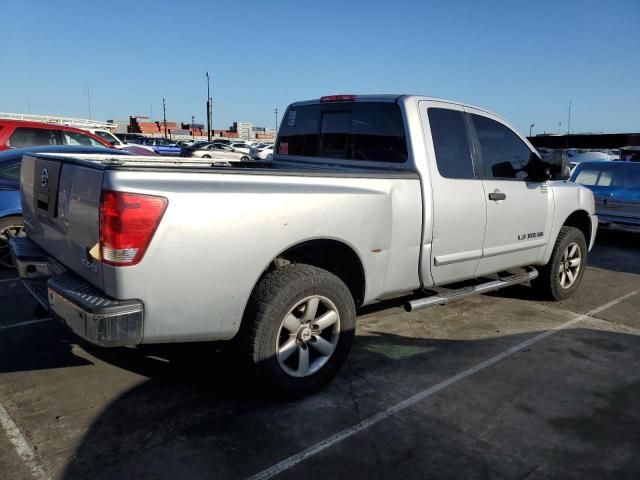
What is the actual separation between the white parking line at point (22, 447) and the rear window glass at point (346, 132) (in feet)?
9.65

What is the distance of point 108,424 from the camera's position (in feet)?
9.96

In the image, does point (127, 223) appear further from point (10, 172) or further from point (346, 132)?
point (10, 172)

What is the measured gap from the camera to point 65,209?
10.00 feet

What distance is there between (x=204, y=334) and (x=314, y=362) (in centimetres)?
84

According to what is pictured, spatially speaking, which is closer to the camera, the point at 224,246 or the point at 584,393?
the point at 224,246

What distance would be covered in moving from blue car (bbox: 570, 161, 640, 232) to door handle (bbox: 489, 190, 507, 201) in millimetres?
5877

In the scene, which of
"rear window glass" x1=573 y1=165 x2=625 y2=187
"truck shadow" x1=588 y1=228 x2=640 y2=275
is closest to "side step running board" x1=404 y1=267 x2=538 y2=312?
"truck shadow" x1=588 y1=228 x2=640 y2=275

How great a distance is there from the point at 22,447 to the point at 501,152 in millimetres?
4145

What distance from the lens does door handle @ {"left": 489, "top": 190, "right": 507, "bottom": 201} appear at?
174 inches

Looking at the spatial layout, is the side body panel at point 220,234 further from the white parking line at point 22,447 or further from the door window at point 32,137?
the door window at point 32,137

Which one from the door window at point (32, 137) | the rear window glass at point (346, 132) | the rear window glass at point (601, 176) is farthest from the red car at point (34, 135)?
the rear window glass at point (601, 176)

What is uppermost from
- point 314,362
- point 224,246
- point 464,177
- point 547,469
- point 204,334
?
point 464,177

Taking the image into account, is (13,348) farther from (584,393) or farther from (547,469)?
(584,393)

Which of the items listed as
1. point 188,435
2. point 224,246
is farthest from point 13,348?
point 224,246
